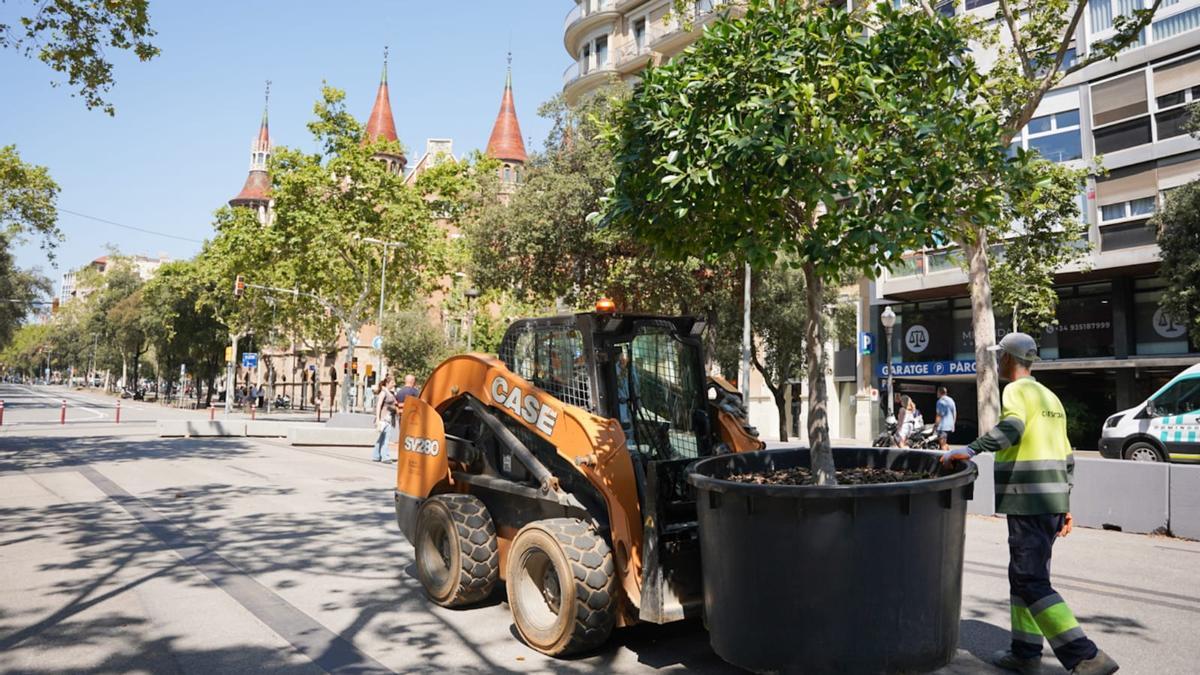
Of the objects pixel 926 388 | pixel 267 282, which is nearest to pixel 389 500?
pixel 926 388

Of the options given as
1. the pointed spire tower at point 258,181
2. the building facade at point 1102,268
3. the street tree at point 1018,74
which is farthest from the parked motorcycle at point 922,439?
the pointed spire tower at point 258,181

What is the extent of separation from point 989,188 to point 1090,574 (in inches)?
182

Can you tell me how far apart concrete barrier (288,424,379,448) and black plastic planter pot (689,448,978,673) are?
63.9ft

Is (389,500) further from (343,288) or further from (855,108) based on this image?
(343,288)

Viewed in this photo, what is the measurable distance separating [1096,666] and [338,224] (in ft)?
99.1

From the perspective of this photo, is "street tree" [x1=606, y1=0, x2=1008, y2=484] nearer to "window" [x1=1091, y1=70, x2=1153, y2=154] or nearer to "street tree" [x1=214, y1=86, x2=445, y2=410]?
"window" [x1=1091, y1=70, x2=1153, y2=154]

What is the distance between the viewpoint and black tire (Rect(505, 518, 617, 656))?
4.34 metres

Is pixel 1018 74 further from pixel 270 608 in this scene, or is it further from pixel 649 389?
pixel 270 608

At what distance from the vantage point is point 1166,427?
1487 centimetres

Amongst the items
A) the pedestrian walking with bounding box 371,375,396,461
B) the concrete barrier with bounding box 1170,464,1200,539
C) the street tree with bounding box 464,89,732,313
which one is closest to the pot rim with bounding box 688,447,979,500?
the concrete barrier with bounding box 1170,464,1200,539

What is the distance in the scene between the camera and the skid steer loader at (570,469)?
4.38 meters

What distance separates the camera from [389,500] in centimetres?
1105

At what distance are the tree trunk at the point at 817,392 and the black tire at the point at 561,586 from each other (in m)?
1.29

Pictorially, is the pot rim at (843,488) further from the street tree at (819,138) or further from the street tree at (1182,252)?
the street tree at (1182,252)
